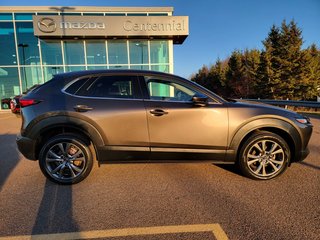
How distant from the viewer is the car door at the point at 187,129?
143 inches

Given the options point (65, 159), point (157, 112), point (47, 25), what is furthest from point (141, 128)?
point (47, 25)

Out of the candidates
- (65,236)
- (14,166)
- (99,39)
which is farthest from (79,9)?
(65,236)

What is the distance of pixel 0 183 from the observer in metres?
3.86

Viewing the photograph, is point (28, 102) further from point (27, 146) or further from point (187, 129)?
point (187, 129)

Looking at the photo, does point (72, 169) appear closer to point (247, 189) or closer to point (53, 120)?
point (53, 120)

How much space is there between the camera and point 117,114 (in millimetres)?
3615

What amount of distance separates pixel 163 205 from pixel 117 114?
147 cm

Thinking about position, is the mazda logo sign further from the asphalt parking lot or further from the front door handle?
the front door handle

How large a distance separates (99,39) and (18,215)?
17155 millimetres

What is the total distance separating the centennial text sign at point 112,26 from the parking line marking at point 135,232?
16657 mm

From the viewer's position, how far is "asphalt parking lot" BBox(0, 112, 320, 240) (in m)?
2.51

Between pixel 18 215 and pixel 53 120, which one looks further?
pixel 53 120

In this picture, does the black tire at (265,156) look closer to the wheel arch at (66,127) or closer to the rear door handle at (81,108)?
the wheel arch at (66,127)

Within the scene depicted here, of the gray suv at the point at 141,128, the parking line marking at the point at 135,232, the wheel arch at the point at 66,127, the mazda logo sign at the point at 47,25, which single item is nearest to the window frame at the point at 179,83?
the gray suv at the point at 141,128
